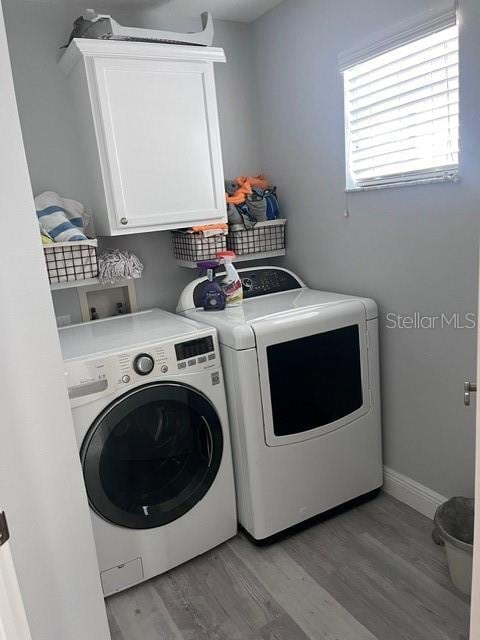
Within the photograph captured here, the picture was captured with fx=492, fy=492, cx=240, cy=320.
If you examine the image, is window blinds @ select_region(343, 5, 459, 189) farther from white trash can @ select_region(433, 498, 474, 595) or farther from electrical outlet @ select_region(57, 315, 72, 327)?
electrical outlet @ select_region(57, 315, 72, 327)

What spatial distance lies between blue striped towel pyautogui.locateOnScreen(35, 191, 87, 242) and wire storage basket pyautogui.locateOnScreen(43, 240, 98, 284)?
0.03 meters

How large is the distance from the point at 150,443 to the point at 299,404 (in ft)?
2.02

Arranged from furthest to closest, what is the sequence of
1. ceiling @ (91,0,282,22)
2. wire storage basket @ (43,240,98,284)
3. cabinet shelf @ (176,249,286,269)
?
cabinet shelf @ (176,249,286,269) < ceiling @ (91,0,282,22) < wire storage basket @ (43,240,98,284)

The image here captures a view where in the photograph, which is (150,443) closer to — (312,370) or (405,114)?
(312,370)

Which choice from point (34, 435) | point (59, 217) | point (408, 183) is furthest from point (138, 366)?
point (408, 183)

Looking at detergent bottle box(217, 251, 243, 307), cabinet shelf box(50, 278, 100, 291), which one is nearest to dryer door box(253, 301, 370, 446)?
detergent bottle box(217, 251, 243, 307)

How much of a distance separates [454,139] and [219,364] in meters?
1.19

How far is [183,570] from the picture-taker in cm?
199

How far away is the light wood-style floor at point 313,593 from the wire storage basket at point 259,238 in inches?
53.7

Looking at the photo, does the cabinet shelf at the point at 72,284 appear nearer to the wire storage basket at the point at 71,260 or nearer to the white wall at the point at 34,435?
the wire storage basket at the point at 71,260

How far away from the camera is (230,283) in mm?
2275

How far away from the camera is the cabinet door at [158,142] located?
1998 mm

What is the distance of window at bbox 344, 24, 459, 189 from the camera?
5.68 feet

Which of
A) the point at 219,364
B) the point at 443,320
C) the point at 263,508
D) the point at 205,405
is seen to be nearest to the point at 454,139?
the point at 443,320
